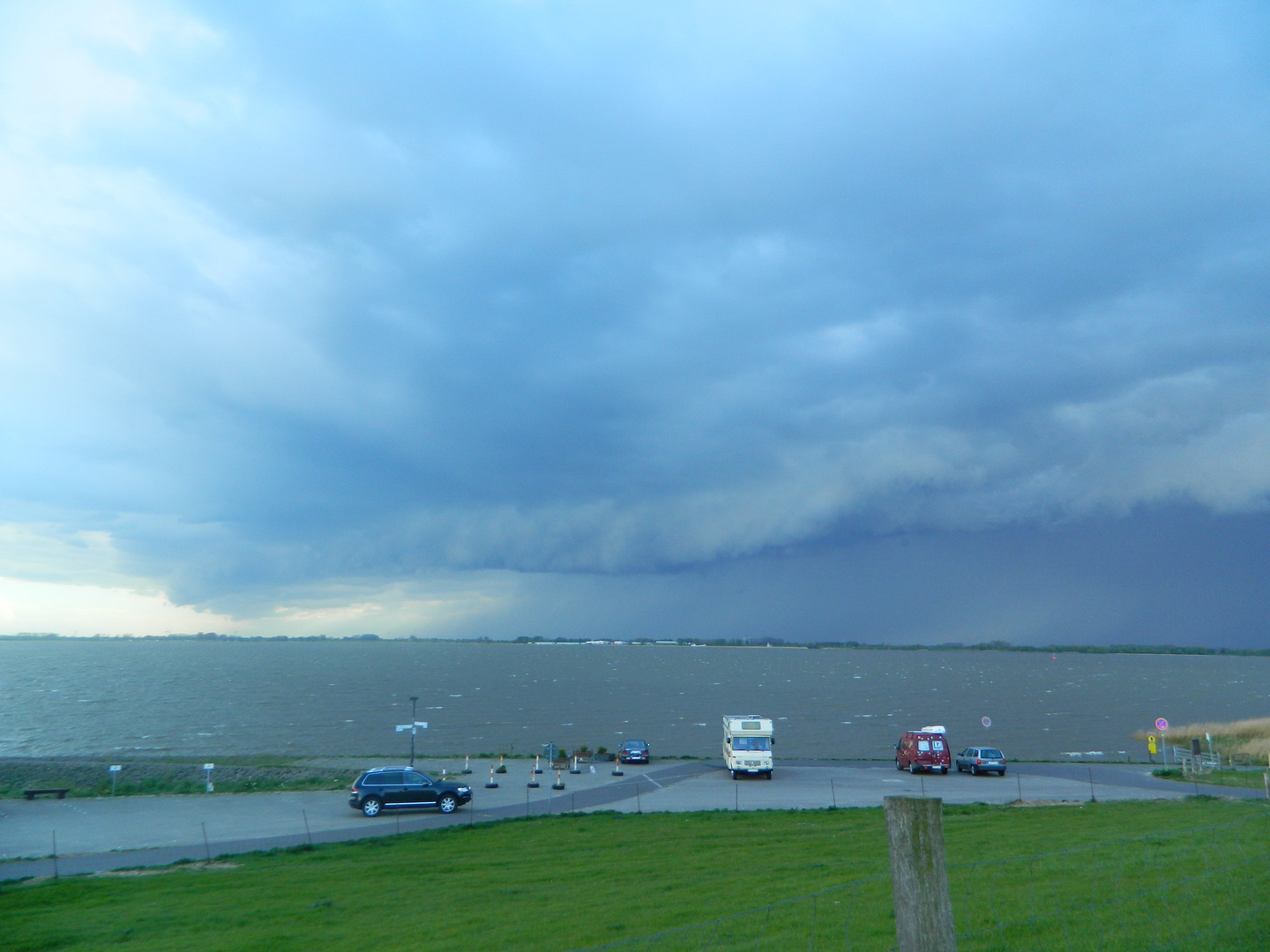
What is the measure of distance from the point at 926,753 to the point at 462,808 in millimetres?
25251

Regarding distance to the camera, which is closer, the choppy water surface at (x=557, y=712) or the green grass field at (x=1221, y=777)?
Answer: the green grass field at (x=1221, y=777)

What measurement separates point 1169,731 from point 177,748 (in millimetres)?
90430

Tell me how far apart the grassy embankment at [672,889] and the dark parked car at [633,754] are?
2113 cm

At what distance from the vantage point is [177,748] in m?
72.8

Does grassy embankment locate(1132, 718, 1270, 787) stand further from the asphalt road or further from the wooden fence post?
the wooden fence post

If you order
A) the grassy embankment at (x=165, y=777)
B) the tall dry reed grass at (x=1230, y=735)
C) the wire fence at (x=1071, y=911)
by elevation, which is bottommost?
the tall dry reed grass at (x=1230, y=735)

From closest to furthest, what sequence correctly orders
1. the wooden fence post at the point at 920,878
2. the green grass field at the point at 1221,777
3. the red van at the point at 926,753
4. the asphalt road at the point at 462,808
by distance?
the wooden fence post at the point at 920,878
the asphalt road at the point at 462,808
the green grass field at the point at 1221,777
the red van at the point at 926,753

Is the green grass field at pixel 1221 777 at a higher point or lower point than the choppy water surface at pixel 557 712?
higher

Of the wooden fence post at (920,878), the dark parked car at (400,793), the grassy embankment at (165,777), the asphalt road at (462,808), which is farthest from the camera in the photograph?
A: the grassy embankment at (165,777)

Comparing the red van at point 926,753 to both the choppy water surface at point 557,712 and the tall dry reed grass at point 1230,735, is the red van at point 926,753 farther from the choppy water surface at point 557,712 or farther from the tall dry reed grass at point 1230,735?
the tall dry reed grass at point 1230,735

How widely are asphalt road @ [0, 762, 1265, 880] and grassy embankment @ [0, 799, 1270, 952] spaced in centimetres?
386

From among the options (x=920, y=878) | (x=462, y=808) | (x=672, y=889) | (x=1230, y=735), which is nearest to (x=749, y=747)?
(x=462, y=808)

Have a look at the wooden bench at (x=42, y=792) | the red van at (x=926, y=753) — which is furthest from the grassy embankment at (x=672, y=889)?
the wooden bench at (x=42, y=792)

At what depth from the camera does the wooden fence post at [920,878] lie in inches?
181
